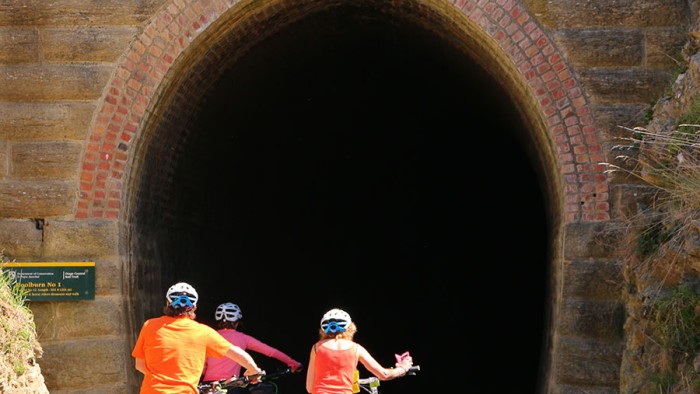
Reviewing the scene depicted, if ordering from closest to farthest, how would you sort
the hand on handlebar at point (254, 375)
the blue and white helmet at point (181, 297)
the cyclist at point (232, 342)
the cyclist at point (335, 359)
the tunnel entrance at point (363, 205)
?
the blue and white helmet at point (181, 297) → the cyclist at point (335, 359) → the hand on handlebar at point (254, 375) → the cyclist at point (232, 342) → the tunnel entrance at point (363, 205)

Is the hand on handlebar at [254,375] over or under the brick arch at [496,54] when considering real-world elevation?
under

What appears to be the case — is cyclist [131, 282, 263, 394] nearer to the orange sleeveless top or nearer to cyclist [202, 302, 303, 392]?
the orange sleeveless top

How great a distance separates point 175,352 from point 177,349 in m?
0.03

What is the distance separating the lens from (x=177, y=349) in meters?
6.99

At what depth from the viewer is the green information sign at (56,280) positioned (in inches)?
382

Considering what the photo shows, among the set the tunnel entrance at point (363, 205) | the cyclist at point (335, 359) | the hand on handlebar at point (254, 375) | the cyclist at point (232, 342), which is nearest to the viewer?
the cyclist at point (335, 359)

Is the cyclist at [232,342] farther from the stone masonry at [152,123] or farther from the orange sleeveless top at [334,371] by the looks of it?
the orange sleeveless top at [334,371]

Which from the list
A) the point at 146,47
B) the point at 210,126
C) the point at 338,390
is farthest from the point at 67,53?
the point at 338,390

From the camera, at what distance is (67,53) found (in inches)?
395

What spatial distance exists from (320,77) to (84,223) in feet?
17.8

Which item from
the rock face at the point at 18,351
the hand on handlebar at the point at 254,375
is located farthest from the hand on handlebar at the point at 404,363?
the rock face at the point at 18,351

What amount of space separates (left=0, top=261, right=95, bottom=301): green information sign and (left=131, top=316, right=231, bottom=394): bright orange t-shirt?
280 centimetres

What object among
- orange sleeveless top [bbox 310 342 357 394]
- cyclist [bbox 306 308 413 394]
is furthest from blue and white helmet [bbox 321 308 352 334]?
orange sleeveless top [bbox 310 342 357 394]

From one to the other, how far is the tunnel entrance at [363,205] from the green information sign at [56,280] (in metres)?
0.54
